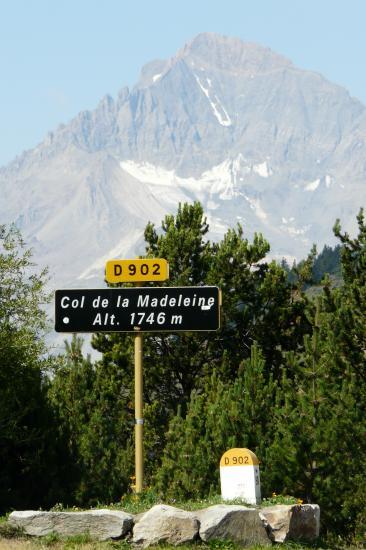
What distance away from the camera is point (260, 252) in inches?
1874

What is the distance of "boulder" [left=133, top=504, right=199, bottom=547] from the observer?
14.4 m

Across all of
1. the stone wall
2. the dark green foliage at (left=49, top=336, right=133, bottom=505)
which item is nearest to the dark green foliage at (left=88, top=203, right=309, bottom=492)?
the dark green foliage at (left=49, top=336, right=133, bottom=505)

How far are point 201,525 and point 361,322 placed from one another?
22159 millimetres

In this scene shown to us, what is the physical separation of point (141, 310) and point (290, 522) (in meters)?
4.39

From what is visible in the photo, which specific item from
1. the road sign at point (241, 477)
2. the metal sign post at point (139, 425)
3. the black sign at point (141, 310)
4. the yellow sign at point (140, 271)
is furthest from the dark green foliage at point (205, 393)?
the yellow sign at point (140, 271)

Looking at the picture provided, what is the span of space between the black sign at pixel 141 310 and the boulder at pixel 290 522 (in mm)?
3400

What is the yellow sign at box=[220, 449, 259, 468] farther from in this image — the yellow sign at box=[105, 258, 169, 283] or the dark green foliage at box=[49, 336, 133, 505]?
the dark green foliage at box=[49, 336, 133, 505]

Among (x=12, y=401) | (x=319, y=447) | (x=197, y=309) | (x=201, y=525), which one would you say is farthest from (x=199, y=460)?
(x=201, y=525)

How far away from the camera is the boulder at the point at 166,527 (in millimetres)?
14375

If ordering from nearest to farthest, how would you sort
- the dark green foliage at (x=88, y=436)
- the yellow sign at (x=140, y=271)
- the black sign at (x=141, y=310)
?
the black sign at (x=141, y=310)
the yellow sign at (x=140, y=271)
the dark green foliage at (x=88, y=436)

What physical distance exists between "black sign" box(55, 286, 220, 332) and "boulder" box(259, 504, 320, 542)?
11.2ft

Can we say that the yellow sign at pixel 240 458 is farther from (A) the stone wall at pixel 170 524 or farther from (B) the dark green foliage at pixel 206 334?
(B) the dark green foliage at pixel 206 334

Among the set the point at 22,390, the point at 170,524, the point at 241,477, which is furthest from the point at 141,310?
the point at 22,390

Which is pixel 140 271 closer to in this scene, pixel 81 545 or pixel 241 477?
pixel 241 477
